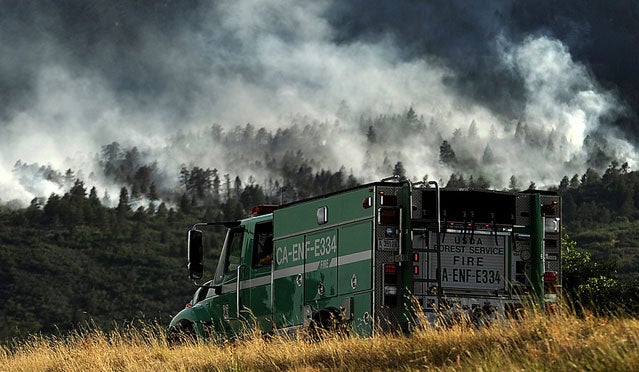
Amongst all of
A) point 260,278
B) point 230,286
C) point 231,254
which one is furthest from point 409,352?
point 231,254

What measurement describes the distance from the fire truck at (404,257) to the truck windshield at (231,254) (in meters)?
1.31

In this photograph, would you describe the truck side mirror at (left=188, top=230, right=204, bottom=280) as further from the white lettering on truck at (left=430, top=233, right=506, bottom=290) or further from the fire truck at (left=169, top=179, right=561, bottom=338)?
the white lettering on truck at (left=430, top=233, right=506, bottom=290)

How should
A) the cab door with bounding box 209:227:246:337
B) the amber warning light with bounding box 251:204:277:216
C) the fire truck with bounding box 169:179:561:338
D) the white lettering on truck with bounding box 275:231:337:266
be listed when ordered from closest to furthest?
the fire truck with bounding box 169:179:561:338 → the white lettering on truck with bounding box 275:231:337:266 → the amber warning light with bounding box 251:204:277:216 → the cab door with bounding box 209:227:246:337

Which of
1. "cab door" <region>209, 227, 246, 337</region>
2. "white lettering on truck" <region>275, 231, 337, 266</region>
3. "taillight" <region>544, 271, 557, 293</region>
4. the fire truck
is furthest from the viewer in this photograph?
"cab door" <region>209, 227, 246, 337</region>

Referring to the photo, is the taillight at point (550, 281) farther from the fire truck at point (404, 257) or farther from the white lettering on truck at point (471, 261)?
the white lettering on truck at point (471, 261)

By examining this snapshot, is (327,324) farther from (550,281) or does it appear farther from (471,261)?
(550,281)

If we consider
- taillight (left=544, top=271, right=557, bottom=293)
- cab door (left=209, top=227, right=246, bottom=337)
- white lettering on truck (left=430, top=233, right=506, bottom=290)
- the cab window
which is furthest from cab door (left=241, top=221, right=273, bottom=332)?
taillight (left=544, top=271, right=557, bottom=293)

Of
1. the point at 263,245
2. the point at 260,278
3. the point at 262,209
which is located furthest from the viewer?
the point at 262,209

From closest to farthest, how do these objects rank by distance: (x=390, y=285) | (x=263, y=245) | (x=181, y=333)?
(x=390, y=285) < (x=263, y=245) < (x=181, y=333)

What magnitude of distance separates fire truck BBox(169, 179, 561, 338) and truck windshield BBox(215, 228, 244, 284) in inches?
51.7

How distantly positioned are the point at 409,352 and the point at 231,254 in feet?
30.4

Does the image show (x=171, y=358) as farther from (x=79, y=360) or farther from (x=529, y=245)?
(x=529, y=245)

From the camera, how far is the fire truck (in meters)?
19.7

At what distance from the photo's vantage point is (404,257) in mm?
19750
